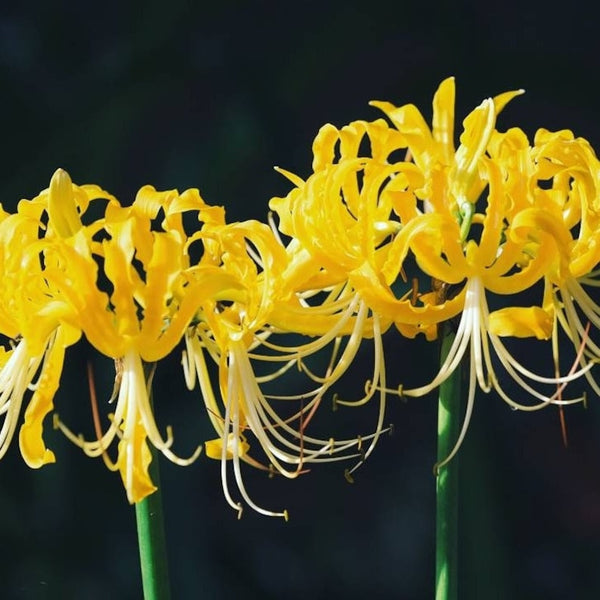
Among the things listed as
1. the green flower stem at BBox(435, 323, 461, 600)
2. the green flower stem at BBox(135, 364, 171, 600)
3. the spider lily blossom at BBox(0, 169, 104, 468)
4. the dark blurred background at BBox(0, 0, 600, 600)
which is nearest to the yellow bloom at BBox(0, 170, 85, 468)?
the spider lily blossom at BBox(0, 169, 104, 468)

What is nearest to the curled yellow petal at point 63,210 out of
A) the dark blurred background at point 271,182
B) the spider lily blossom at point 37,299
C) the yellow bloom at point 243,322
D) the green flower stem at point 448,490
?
the spider lily blossom at point 37,299

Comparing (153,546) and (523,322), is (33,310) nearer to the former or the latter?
(153,546)

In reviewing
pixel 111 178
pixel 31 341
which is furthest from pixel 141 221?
pixel 111 178

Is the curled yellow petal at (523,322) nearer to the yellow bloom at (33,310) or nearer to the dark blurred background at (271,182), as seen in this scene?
the yellow bloom at (33,310)

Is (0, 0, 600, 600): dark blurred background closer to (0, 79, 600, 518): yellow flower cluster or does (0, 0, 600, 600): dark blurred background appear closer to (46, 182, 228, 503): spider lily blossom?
(0, 79, 600, 518): yellow flower cluster

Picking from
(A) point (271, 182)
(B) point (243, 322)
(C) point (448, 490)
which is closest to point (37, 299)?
(B) point (243, 322)

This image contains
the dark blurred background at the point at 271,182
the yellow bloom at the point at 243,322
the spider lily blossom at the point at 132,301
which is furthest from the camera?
the dark blurred background at the point at 271,182
